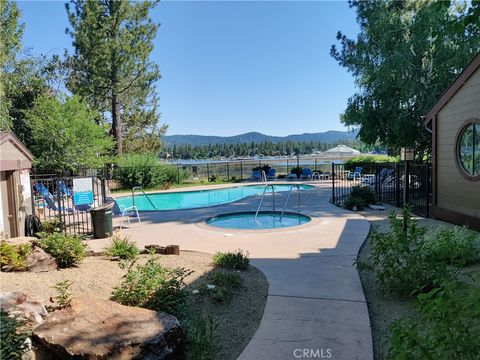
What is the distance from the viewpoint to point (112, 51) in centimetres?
2191

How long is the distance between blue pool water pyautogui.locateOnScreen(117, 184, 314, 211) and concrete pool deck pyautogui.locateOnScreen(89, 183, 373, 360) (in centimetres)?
427

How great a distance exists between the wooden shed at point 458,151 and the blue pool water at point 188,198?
7.81 m

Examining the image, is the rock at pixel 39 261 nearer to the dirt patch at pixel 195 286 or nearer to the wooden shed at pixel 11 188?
the dirt patch at pixel 195 286

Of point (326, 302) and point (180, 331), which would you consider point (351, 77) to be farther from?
point (180, 331)

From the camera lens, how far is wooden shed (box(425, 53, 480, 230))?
800cm

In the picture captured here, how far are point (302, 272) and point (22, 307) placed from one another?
350 cm

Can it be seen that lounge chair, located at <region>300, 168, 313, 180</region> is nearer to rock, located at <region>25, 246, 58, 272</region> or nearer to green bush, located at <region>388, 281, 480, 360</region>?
rock, located at <region>25, 246, 58, 272</region>

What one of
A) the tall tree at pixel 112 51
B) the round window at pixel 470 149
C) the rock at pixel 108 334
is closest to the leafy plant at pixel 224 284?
the rock at pixel 108 334

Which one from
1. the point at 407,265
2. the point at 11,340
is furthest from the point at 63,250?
the point at 407,265

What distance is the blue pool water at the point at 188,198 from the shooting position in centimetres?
1545

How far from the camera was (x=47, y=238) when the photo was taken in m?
5.57

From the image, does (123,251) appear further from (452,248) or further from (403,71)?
(403,71)

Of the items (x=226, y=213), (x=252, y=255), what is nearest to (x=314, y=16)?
(x=226, y=213)

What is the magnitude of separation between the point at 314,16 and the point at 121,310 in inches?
527
